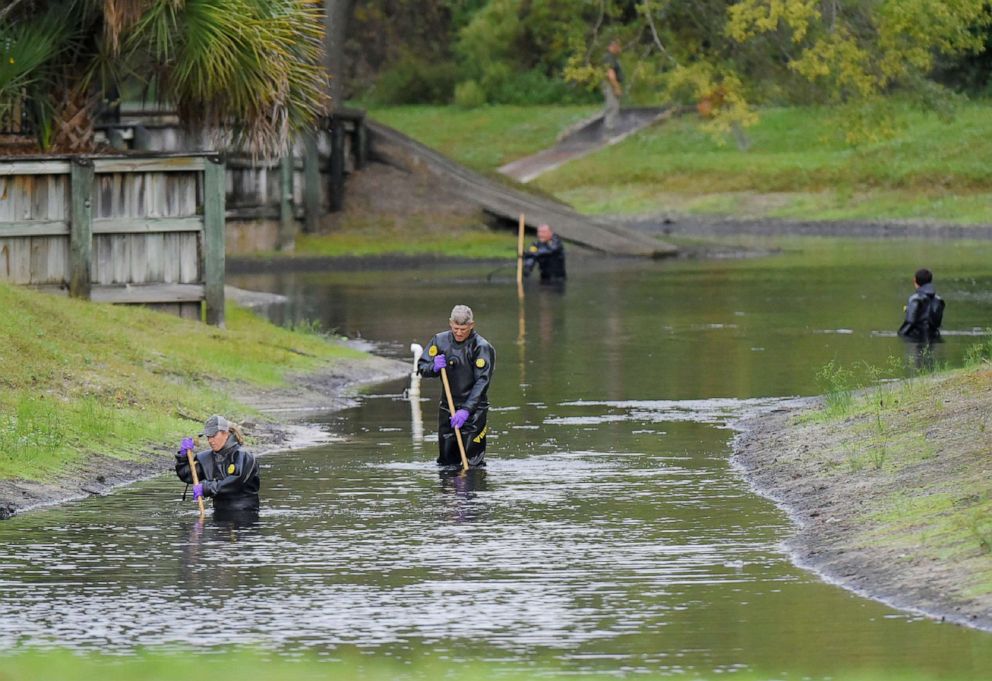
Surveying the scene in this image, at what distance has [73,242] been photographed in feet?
83.5

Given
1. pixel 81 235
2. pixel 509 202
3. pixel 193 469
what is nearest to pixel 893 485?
pixel 193 469

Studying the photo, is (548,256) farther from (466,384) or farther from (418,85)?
(418,85)

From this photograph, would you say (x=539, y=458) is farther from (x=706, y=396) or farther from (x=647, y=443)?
(x=706, y=396)

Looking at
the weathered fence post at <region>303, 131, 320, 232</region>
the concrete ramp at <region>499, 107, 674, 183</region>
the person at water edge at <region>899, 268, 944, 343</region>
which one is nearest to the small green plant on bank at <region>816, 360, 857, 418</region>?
the person at water edge at <region>899, 268, 944, 343</region>

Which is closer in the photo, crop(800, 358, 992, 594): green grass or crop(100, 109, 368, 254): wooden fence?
crop(800, 358, 992, 594): green grass

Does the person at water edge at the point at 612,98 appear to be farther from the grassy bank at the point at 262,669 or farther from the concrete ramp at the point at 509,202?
the grassy bank at the point at 262,669

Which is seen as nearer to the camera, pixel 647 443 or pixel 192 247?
pixel 647 443

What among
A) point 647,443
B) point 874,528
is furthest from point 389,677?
point 647,443

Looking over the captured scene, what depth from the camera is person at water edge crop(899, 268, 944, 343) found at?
27.0 m

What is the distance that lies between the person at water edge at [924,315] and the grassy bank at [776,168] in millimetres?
34319

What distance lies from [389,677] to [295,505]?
5529 mm

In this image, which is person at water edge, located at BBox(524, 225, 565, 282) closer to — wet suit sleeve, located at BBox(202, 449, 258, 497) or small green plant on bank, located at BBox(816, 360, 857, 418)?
small green plant on bank, located at BBox(816, 360, 857, 418)

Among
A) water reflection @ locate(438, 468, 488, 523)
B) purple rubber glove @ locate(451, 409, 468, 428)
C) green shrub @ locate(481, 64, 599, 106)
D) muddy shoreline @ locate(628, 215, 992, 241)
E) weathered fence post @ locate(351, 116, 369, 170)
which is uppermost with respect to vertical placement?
green shrub @ locate(481, 64, 599, 106)

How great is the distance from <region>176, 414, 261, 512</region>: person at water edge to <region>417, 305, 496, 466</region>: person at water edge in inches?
96.6
